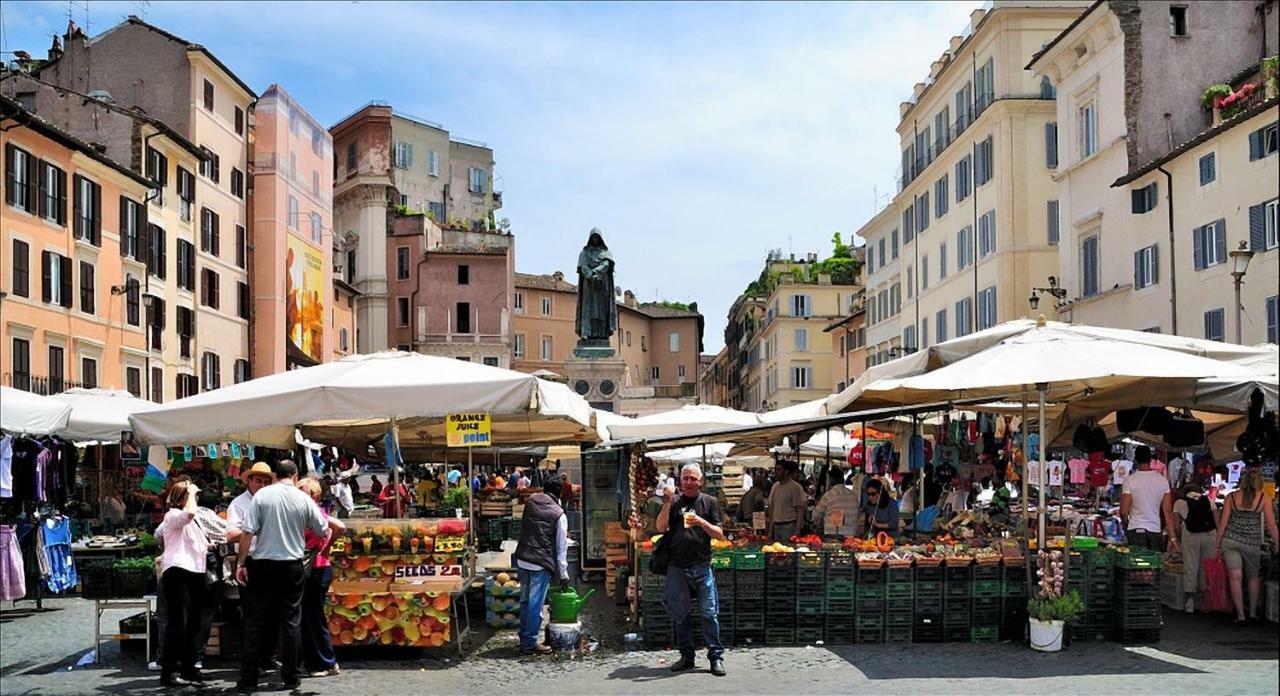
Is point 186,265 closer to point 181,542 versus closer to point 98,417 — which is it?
point 98,417

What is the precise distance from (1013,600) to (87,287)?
1230 inches

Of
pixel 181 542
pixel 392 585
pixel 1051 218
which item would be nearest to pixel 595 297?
pixel 1051 218

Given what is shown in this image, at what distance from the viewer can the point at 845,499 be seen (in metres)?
17.3

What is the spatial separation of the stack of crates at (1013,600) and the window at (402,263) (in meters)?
64.9

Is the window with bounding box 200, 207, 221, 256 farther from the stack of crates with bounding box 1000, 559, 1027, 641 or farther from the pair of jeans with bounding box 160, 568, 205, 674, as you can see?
the stack of crates with bounding box 1000, 559, 1027, 641

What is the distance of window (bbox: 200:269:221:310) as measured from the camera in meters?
46.8

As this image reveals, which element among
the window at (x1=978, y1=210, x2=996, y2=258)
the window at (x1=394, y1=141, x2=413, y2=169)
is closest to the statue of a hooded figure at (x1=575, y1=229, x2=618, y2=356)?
the window at (x1=978, y1=210, x2=996, y2=258)

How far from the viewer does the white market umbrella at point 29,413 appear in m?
9.76

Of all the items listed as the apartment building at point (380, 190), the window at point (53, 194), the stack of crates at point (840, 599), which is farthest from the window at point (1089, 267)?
the apartment building at point (380, 190)

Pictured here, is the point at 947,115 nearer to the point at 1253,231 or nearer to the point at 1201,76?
the point at 1201,76

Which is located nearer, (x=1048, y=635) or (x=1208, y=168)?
(x=1048, y=635)

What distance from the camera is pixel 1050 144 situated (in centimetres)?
4384

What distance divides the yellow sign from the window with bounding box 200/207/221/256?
37.6m

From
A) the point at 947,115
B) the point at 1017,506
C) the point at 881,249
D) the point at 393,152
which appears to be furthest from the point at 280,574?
the point at 393,152
